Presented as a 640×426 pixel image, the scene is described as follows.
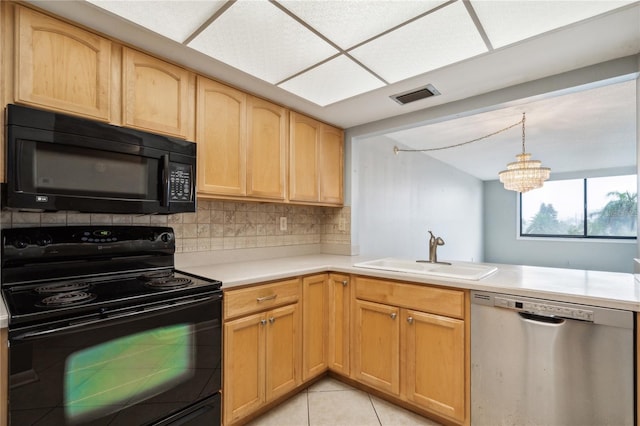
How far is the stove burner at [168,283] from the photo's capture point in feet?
4.83

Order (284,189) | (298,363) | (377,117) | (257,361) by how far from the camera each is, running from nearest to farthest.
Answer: (257,361), (298,363), (284,189), (377,117)

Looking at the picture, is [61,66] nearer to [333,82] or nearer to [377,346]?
[333,82]

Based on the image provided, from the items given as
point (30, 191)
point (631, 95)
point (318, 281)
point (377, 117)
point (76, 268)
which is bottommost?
point (318, 281)

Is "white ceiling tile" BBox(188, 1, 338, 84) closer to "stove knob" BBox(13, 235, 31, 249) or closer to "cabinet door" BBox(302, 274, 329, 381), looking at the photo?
"stove knob" BBox(13, 235, 31, 249)

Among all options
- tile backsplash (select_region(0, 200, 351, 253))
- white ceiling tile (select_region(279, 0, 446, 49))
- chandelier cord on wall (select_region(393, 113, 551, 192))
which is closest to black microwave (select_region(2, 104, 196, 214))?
tile backsplash (select_region(0, 200, 351, 253))

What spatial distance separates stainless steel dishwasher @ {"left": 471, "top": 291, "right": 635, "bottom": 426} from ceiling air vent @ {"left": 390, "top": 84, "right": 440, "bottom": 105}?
1.33 meters

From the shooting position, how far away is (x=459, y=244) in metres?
6.53

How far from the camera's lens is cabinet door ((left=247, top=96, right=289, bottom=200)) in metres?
2.16

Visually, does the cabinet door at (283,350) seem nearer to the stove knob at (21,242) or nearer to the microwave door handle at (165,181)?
the microwave door handle at (165,181)

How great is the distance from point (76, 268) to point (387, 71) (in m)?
2.00

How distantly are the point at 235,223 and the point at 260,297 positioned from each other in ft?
2.50

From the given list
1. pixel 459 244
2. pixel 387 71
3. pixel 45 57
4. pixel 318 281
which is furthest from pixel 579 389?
pixel 459 244

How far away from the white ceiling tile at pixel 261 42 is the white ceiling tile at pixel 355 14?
0.26 feet

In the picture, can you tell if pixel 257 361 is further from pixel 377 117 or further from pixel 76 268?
pixel 377 117
